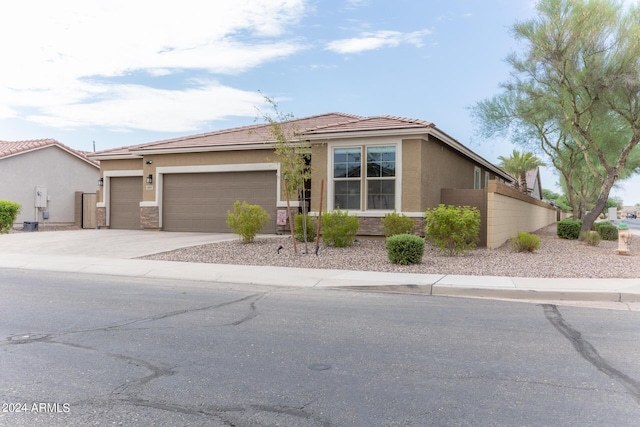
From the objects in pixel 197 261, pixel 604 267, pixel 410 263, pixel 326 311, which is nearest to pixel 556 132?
pixel 604 267

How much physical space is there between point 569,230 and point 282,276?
57.3ft

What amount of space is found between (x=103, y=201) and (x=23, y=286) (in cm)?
1483

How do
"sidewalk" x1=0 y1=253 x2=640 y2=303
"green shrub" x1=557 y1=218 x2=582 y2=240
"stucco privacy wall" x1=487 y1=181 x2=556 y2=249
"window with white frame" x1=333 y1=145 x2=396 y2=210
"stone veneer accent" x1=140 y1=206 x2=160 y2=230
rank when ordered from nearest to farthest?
1. "sidewalk" x1=0 y1=253 x2=640 y2=303
2. "stucco privacy wall" x1=487 y1=181 x2=556 y2=249
3. "window with white frame" x1=333 y1=145 x2=396 y2=210
4. "stone veneer accent" x1=140 y1=206 x2=160 y2=230
5. "green shrub" x1=557 y1=218 x2=582 y2=240

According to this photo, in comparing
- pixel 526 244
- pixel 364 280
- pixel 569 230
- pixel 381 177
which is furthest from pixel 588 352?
pixel 569 230

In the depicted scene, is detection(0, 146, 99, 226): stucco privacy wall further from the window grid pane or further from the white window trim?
the window grid pane

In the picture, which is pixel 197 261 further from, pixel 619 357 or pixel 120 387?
pixel 619 357

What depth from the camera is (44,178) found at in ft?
89.0

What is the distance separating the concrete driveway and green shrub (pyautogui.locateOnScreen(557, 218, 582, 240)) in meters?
15.3

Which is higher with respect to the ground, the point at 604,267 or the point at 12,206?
the point at 12,206

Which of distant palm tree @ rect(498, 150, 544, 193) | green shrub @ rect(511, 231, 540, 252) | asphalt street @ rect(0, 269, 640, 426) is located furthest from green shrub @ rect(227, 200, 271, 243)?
distant palm tree @ rect(498, 150, 544, 193)

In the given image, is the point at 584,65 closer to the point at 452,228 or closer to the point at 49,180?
the point at 452,228

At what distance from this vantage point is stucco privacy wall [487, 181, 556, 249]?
16516 millimetres

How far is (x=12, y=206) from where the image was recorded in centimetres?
2256

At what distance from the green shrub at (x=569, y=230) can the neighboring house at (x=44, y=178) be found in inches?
961
